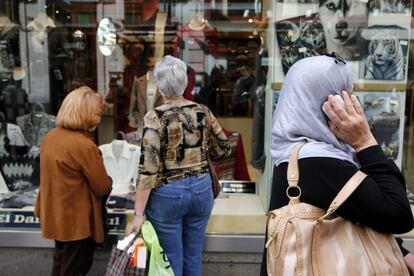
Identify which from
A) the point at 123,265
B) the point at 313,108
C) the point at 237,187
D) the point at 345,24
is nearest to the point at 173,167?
the point at 123,265

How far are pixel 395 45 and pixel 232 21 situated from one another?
89.8 inches

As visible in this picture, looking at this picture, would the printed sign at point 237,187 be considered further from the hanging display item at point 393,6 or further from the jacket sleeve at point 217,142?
the hanging display item at point 393,6

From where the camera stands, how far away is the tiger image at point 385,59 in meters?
3.49

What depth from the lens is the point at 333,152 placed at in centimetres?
121

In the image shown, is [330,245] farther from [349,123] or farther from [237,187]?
[237,187]

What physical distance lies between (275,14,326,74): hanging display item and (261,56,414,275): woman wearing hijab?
2295mm

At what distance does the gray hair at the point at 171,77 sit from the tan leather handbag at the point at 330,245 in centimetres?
127

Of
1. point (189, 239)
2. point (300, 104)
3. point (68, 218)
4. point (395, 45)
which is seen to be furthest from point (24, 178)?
point (300, 104)

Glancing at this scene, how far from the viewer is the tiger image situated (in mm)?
3492

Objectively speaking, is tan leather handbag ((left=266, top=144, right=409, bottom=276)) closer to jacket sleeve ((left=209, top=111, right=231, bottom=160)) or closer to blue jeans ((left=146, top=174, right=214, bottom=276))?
blue jeans ((left=146, top=174, right=214, bottom=276))

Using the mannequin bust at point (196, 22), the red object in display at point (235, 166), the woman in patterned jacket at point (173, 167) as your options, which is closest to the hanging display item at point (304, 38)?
the red object in display at point (235, 166)

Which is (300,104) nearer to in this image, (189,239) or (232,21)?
(189,239)

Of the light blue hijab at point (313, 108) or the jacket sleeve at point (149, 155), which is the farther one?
the jacket sleeve at point (149, 155)

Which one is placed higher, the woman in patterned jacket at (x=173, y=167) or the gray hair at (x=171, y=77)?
the gray hair at (x=171, y=77)
